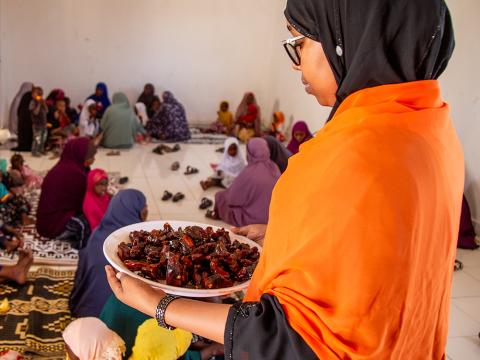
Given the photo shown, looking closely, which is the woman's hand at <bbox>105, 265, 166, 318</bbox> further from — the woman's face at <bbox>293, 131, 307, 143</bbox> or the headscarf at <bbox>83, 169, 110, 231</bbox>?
the woman's face at <bbox>293, 131, 307, 143</bbox>

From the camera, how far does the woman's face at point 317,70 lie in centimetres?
90

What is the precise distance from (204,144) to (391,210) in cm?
620

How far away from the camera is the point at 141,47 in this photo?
24.6 feet

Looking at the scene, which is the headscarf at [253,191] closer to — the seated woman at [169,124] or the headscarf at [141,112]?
the seated woman at [169,124]

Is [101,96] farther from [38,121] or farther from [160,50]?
[38,121]

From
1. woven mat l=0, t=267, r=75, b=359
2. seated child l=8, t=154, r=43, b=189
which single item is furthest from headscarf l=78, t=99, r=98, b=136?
woven mat l=0, t=267, r=75, b=359

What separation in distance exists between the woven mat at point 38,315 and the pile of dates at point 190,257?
1.16 meters

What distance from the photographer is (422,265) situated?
2.61 ft

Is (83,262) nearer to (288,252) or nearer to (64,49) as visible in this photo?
(288,252)

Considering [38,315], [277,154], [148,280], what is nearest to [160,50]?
[277,154]

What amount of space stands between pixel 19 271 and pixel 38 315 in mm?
410

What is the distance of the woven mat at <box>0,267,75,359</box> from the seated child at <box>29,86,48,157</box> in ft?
9.76

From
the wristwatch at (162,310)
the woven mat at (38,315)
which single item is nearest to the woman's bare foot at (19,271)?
the woven mat at (38,315)

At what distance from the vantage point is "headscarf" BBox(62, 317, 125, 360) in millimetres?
1664
